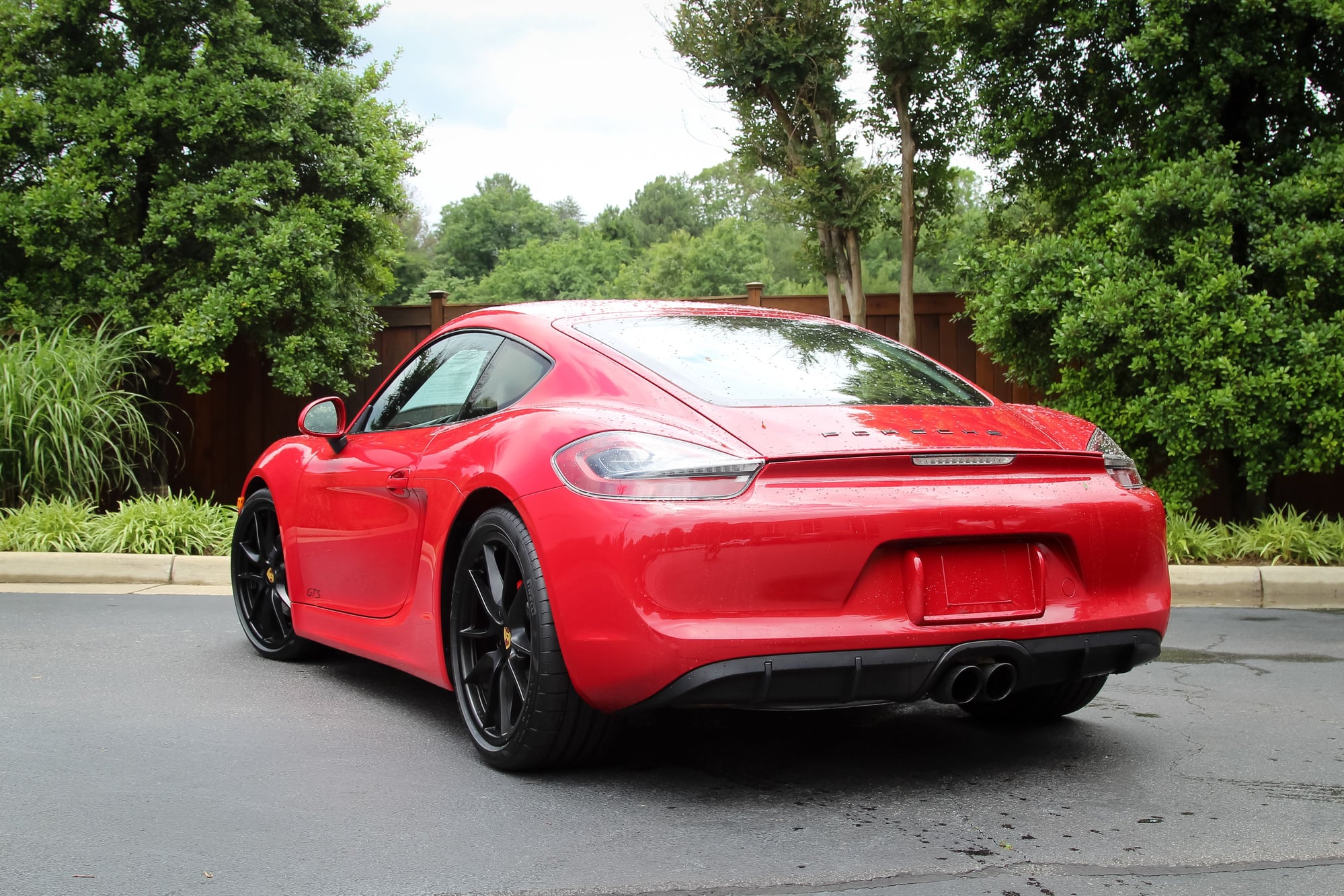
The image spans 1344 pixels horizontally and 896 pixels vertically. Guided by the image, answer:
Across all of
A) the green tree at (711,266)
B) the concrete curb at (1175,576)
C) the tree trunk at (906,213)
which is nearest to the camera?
the concrete curb at (1175,576)

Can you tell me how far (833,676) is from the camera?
10.4 ft

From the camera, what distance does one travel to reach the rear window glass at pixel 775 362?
3.69m

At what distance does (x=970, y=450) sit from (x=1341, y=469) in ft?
28.3

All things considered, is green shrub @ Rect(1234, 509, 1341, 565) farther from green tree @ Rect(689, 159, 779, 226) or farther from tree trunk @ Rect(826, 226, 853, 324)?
green tree @ Rect(689, 159, 779, 226)

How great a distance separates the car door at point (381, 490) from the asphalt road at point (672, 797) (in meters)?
0.45

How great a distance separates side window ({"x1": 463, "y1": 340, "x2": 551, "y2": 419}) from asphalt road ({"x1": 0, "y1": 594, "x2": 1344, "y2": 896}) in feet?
3.57

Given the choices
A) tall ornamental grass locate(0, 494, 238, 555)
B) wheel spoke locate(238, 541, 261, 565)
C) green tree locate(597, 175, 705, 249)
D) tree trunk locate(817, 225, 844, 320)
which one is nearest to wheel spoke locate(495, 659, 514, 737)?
wheel spoke locate(238, 541, 261, 565)

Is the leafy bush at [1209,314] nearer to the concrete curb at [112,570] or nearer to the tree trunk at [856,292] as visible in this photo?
the tree trunk at [856,292]

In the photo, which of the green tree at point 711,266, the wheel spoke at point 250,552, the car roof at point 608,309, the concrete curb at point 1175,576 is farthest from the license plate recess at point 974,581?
the green tree at point 711,266

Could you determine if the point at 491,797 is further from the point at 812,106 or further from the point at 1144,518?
the point at 812,106

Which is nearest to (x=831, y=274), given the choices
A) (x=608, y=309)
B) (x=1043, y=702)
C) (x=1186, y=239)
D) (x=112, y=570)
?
(x=1186, y=239)

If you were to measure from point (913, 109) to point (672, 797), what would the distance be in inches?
440

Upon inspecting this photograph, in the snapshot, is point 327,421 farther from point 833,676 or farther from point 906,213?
point 906,213

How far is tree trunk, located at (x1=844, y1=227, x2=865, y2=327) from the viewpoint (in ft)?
44.0
